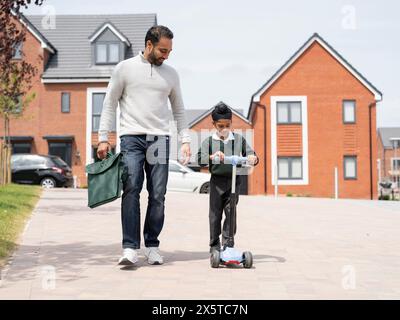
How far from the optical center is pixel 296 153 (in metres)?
30.4

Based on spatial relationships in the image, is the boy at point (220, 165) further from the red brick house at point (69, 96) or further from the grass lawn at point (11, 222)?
the red brick house at point (69, 96)

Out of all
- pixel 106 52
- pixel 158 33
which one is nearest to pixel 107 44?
pixel 106 52

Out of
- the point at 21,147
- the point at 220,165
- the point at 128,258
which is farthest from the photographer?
the point at 21,147

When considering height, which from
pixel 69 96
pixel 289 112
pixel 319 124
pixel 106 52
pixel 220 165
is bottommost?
pixel 220 165

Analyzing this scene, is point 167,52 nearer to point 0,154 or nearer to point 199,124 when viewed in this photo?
point 0,154

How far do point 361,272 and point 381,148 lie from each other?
84766mm

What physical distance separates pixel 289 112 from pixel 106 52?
10341 mm

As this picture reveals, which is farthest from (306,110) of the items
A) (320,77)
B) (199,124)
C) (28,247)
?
(28,247)

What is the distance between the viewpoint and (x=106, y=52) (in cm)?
3281

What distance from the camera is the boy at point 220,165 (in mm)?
5734

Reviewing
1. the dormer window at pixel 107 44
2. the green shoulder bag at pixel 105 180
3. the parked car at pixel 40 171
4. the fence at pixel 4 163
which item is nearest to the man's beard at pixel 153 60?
the green shoulder bag at pixel 105 180

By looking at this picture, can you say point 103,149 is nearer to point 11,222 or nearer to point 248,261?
point 248,261

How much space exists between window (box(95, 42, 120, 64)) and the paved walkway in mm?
22804

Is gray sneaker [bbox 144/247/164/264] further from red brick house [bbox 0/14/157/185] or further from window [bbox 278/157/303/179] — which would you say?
red brick house [bbox 0/14/157/185]
